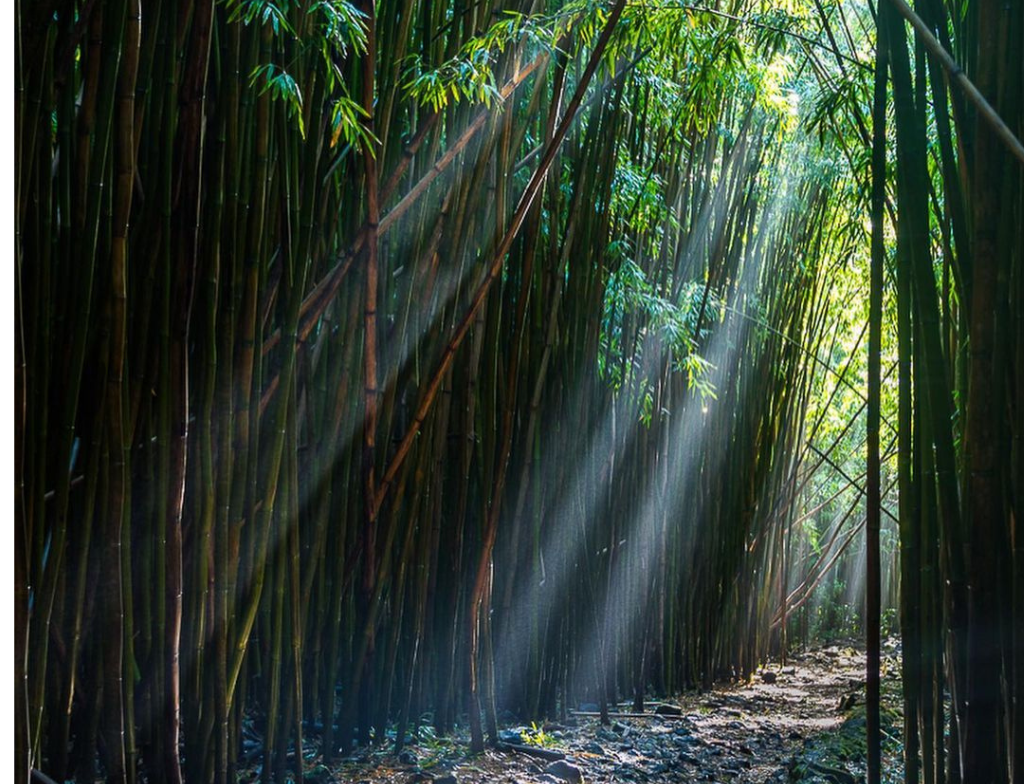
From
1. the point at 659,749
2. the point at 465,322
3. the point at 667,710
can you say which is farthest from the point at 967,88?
the point at 667,710

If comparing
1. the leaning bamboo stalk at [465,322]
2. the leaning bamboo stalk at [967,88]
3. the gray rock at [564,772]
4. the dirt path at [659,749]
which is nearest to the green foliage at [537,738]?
the dirt path at [659,749]

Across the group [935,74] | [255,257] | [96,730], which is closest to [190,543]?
[96,730]

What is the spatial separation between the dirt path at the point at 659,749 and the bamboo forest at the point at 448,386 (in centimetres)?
2

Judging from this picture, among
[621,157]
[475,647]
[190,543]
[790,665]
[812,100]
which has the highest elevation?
[812,100]

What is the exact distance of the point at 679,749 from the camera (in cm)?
298

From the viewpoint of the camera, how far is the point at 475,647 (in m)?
2.55

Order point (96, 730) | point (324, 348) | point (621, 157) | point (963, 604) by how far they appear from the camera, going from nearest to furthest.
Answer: point (963, 604) → point (96, 730) → point (324, 348) → point (621, 157)

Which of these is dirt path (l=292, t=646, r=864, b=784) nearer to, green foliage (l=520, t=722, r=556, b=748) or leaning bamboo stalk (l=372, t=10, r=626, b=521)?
green foliage (l=520, t=722, r=556, b=748)

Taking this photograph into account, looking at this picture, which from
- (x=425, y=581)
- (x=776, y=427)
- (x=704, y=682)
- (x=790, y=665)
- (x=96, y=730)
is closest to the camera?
(x=96, y=730)

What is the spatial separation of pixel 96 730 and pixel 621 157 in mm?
2263

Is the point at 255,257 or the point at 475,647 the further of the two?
the point at 475,647

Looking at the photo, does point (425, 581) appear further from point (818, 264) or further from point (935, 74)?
point (818, 264)

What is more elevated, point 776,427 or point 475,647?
point 776,427

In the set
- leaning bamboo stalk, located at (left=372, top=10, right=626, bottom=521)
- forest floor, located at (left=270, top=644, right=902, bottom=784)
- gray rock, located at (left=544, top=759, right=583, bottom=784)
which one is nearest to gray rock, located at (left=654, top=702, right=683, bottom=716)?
forest floor, located at (left=270, top=644, right=902, bottom=784)
